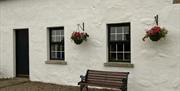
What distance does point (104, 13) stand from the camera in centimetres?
1106

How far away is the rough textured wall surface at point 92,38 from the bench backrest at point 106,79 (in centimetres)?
59

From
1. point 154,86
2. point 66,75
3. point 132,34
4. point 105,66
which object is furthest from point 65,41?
point 154,86

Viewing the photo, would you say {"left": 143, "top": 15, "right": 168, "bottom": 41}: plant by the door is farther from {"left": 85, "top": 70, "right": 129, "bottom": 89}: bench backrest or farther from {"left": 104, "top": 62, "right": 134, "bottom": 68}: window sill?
{"left": 85, "top": 70, "right": 129, "bottom": 89}: bench backrest

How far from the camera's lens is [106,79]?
10.3m

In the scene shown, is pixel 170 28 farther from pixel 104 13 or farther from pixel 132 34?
pixel 104 13

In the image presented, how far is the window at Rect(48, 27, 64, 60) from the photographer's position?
12.6 meters

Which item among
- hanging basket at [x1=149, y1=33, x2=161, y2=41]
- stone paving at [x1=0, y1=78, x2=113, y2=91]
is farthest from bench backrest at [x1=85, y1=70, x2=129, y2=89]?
hanging basket at [x1=149, y1=33, x2=161, y2=41]

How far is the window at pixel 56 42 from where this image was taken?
1263 centimetres

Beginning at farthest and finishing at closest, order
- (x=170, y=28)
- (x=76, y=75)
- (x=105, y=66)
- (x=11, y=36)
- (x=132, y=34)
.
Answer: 1. (x=11, y=36)
2. (x=76, y=75)
3. (x=105, y=66)
4. (x=132, y=34)
5. (x=170, y=28)

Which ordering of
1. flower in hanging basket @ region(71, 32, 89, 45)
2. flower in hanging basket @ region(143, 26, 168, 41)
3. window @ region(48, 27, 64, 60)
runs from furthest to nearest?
window @ region(48, 27, 64, 60), flower in hanging basket @ region(71, 32, 89, 45), flower in hanging basket @ region(143, 26, 168, 41)

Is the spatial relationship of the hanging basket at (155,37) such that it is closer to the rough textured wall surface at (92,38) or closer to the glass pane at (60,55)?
the rough textured wall surface at (92,38)

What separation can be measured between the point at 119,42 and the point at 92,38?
1.15 meters

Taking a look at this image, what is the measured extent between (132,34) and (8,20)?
6.83 m

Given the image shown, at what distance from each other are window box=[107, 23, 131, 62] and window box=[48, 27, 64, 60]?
2446mm
